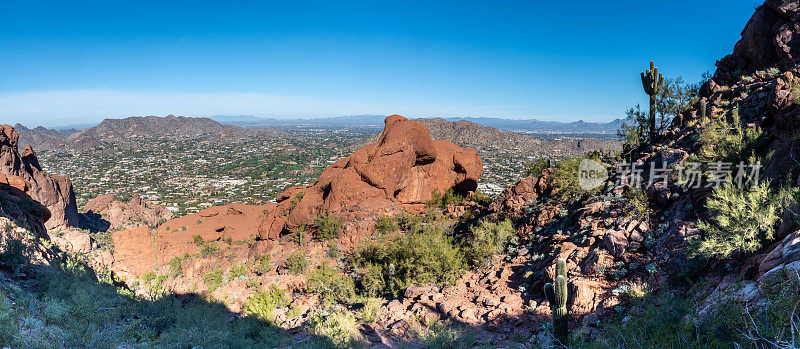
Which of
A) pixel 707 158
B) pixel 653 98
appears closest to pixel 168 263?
pixel 707 158

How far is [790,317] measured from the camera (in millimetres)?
3393

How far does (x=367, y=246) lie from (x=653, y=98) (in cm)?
1319

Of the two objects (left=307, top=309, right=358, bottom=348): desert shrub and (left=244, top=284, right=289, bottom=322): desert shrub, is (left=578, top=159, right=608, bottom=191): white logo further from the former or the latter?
(left=244, top=284, right=289, bottom=322): desert shrub

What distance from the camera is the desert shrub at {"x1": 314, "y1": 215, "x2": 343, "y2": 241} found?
12.8 meters

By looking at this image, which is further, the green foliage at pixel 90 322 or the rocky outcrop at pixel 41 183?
the rocky outcrop at pixel 41 183

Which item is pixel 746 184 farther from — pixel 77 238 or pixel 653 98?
pixel 77 238

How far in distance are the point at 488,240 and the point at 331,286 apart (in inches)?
202

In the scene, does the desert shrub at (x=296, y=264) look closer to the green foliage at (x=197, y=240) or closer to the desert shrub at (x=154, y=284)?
the desert shrub at (x=154, y=284)

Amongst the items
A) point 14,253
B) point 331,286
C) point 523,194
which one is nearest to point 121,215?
point 14,253

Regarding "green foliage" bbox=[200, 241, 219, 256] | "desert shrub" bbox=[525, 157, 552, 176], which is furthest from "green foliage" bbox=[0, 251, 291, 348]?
"desert shrub" bbox=[525, 157, 552, 176]

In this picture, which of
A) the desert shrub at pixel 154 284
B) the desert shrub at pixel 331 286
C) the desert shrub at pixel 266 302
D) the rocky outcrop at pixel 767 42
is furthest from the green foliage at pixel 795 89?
the desert shrub at pixel 154 284

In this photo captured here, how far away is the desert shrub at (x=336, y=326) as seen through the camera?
700 centimetres

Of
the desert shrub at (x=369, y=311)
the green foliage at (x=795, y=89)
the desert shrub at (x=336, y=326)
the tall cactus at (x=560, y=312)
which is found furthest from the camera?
the desert shrub at (x=369, y=311)

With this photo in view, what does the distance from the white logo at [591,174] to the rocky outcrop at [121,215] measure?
3235cm
